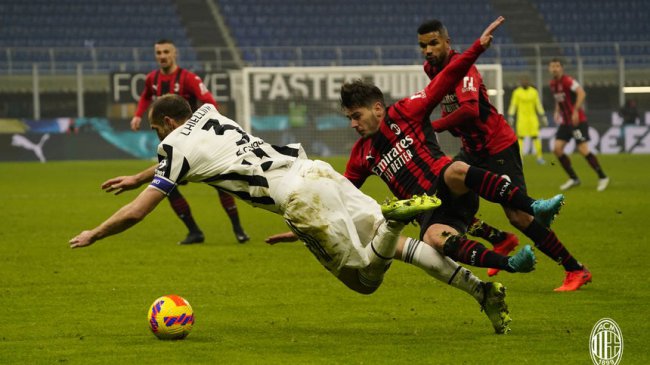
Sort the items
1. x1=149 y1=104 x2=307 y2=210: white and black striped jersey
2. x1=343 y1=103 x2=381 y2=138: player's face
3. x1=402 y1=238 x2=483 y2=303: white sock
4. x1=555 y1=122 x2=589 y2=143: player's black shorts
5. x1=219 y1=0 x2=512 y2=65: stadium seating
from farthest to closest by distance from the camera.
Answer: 1. x1=219 y1=0 x2=512 y2=65: stadium seating
2. x1=555 y1=122 x2=589 y2=143: player's black shorts
3. x1=343 y1=103 x2=381 y2=138: player's face
4. x1=402 y1=238 x2=483 y2=303: white sock
5. x1=149 y1=104 x2=307 y2=210: white and black striped jersey

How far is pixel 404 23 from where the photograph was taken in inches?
1550

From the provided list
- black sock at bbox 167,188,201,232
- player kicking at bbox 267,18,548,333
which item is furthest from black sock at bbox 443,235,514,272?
black sock at bbox 167,188,201,232

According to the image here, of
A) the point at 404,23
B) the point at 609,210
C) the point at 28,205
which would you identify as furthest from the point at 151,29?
the point at 609,210

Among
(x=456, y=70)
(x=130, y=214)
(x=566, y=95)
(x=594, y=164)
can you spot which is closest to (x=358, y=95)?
(x=456, y=70)

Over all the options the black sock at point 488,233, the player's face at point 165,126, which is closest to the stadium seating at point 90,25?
the black sock at point 488,233

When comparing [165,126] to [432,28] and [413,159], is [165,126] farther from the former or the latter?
[432,28]

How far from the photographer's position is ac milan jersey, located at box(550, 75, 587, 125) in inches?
792

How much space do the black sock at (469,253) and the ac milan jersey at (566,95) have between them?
44.5 feet

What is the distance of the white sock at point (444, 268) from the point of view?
686cm

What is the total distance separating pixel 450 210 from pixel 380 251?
0.78m

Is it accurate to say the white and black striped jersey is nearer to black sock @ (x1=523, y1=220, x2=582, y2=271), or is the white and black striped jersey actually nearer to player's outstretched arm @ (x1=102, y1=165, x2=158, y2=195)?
player's outstretched arm @ (x1=102, y1=165, x2=158, y2=195)

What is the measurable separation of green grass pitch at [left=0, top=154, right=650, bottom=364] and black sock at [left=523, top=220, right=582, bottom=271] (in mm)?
295

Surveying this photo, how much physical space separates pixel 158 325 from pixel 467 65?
2.49 meters

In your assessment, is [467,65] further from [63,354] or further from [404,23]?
[404,23]
